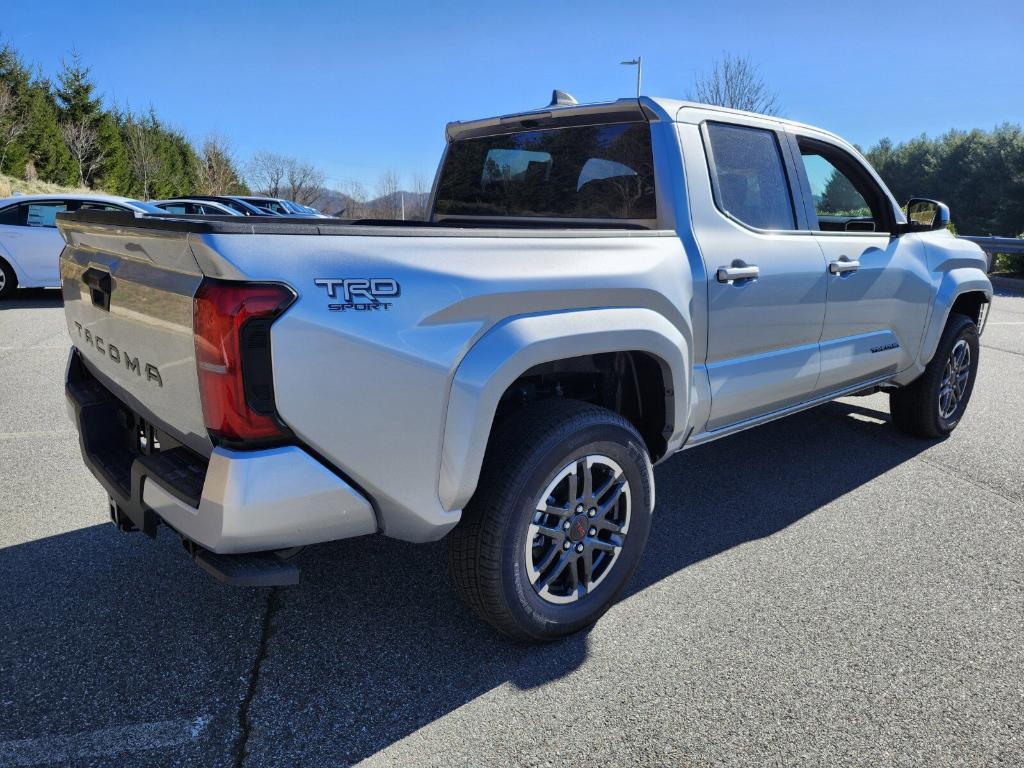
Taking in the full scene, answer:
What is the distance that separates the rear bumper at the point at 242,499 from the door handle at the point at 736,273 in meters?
1.74

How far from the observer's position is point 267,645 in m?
2.60

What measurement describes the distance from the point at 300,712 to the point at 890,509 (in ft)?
9.99

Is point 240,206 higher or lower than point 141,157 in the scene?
lower

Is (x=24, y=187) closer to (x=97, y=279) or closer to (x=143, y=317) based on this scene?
(x=97, y=279)

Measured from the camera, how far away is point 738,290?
123 inches

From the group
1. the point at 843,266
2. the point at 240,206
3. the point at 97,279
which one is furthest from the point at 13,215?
the point at 843,266

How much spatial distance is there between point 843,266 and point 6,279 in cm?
1165

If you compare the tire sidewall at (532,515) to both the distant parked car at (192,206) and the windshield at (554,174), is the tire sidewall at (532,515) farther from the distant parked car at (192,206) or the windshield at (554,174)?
the distant parked car at (192,206)

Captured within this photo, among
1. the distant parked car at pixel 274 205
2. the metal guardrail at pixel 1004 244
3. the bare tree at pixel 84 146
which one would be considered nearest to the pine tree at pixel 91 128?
the bare tree at pixel 84 146

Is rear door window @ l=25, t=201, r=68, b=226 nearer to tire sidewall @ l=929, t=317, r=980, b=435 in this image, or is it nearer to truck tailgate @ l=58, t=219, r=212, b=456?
truck tailgate @ l=58, t=219, r=212, b=456

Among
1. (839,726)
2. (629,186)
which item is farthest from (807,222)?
(839,726)

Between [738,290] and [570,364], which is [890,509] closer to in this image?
[738,290]

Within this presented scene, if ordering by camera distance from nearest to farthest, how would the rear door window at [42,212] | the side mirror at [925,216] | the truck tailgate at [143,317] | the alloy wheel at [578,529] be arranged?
the truck tailgate at [143,317]
the alloy wheel at [578,529]
the side mirror at [925,216]
the rear door window at [42,212]

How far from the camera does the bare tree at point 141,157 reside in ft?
136
